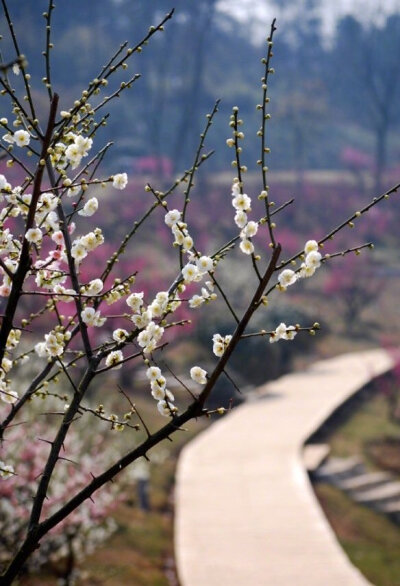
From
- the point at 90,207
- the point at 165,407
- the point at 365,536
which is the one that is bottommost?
the point at 165,407

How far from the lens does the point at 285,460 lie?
1153 cm

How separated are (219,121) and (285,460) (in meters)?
35.3

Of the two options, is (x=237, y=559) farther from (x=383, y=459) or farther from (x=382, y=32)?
(x=382, y=32)

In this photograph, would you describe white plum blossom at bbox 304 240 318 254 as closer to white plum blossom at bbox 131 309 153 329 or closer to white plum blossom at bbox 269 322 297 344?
white plum blossom at bbox 269 322 297 344

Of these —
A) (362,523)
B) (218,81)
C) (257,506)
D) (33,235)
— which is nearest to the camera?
(33,235)

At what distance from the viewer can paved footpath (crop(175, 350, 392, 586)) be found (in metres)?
7.79

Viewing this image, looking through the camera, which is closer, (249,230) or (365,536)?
(249,230)

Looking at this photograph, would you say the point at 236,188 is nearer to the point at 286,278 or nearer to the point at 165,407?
the point at 286,278

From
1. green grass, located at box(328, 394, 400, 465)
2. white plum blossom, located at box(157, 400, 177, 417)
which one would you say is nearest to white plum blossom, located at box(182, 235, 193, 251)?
white plum blossom, located at box(157, 400, 177, 417)

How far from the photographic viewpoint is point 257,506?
965cm

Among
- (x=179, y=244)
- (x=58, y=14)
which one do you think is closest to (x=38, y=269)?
(x=179, y=244)

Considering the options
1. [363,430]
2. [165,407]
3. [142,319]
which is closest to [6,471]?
[165,407]

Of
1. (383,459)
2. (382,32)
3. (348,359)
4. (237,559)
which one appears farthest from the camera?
(382,32)

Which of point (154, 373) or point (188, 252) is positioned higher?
point (188, 252)
